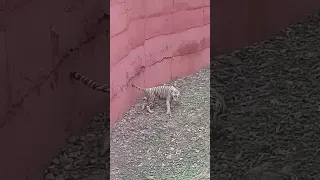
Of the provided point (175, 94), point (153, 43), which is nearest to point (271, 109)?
point (175, 94)

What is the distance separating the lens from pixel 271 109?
13.1 ft

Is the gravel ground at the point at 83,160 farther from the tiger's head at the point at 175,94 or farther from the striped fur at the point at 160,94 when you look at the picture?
the tiger's head at the point at 175,94

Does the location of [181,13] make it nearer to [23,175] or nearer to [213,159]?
[213,159]

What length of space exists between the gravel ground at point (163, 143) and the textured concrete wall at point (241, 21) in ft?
2.46

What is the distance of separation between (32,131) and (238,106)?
181 cm

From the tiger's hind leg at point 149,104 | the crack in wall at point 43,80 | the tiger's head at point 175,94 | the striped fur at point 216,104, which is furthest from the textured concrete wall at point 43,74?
the striped fur at point 216,104

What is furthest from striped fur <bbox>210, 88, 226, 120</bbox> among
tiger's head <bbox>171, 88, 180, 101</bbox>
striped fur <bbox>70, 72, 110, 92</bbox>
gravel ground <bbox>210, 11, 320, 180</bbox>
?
striped fur <bbox>70, 72, 110, 92</bbox>

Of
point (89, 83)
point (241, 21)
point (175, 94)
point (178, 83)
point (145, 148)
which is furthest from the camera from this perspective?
point (241, 21)

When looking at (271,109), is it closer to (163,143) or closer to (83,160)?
(163,143)

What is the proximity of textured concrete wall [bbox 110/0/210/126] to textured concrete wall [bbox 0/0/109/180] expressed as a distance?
0.16 meters

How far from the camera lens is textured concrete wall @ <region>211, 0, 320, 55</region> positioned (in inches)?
200

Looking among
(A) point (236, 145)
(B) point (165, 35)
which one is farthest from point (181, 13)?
(A) point (236, 145)

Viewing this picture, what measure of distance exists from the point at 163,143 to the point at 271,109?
2.55 ft

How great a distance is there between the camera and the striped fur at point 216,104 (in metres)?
4.11
